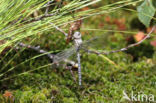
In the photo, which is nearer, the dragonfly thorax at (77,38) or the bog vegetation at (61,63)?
the bog vegetation at (61,63)

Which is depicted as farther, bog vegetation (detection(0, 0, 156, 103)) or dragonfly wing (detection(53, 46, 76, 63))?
dragonfly wing (detection(53, 46, 76, 63))

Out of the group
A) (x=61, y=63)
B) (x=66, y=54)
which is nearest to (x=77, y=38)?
(x=66, y=54)

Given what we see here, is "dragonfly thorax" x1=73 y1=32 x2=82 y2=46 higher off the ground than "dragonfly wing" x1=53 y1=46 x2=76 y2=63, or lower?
higher

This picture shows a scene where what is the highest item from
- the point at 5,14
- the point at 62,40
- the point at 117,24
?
the point at 5,14

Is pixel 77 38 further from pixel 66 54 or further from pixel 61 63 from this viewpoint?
pixel 61 63

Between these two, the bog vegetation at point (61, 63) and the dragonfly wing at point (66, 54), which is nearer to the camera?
the bog vegetation at point (61, 63)

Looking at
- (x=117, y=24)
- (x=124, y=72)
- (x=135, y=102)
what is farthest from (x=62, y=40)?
(x=117, y=24)

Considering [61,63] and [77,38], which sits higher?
[77,38]

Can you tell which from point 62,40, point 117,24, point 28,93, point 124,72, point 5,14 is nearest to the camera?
point 5,14

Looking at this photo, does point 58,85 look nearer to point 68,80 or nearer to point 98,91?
point 68,80

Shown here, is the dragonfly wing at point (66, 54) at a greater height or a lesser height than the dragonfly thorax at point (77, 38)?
lesser

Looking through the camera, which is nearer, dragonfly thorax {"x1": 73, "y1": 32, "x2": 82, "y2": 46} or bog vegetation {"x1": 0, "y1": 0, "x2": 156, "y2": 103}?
bog vegetation {"x1": 0, "y1": 0, "x2": 156, "y2": 103}
